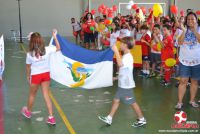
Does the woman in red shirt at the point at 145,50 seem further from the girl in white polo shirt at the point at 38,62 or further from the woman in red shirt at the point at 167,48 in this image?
the girl in white polo shirt at the point at 38,62

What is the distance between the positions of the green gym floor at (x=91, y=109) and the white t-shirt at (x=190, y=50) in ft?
3.02

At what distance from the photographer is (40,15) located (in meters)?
20.9

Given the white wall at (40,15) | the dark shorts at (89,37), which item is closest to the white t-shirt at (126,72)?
the dark shorts at (89,37)

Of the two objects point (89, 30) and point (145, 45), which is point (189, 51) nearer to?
point (145, 45)

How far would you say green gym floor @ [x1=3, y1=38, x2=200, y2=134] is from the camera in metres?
4.56

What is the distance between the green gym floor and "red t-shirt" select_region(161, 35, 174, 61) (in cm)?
73

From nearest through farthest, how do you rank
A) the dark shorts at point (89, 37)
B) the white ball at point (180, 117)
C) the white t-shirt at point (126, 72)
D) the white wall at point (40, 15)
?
the white t-shirt at point (126, 72) → the white ball at point (180, 117) → the dark shorts at point (89, 37) → the white wall at point (40, 15)

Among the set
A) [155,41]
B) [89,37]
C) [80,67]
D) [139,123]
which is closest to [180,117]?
[139,123]

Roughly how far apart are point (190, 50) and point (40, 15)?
56.6ft

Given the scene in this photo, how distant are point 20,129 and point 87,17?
29.4 ft

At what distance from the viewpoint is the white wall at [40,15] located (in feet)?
66.8

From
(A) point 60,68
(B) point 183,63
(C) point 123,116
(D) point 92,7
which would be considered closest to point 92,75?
(A) point 60,68

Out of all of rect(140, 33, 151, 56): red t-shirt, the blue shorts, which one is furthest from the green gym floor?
rect(140, 33, 151, 56): red t-shirt

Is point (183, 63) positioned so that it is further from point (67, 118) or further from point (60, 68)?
point (60, 68)
